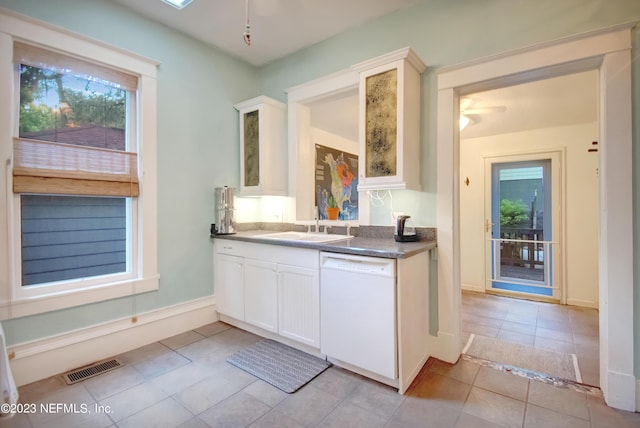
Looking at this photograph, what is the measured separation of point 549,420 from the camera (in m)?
1.67

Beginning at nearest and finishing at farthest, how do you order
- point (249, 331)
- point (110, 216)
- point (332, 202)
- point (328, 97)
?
point (110, 216) → point (249, 331) → point (328, 97) → point (332, 202)

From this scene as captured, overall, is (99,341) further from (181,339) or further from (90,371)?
(181,339)

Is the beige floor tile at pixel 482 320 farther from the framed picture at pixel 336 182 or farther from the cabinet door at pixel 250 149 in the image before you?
the cabinet door at pixel 250 149

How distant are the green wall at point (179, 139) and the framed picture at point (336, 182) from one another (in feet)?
3.44

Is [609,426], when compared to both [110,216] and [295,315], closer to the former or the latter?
[295,315]

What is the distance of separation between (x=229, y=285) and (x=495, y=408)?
2.34m

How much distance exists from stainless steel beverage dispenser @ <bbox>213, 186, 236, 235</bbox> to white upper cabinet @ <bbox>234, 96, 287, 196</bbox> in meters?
0.24

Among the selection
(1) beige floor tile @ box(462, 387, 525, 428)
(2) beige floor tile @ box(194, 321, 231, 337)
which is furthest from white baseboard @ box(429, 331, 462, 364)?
(2) beige floor tile @ box(194, 321, 231, 337)

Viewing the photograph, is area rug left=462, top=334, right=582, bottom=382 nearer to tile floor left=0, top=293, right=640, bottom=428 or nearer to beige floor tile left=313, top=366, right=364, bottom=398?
tile floor left=0, top=293, right=640, bottom=428

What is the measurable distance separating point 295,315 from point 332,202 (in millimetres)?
1938

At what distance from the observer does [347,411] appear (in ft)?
5.73

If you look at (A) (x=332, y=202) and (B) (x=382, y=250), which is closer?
(B) (x=382, y=250)

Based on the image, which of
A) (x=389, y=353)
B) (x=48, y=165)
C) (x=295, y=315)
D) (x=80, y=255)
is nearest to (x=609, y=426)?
(x=389, y=353)

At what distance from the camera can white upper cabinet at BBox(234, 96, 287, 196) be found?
10.3 feet
